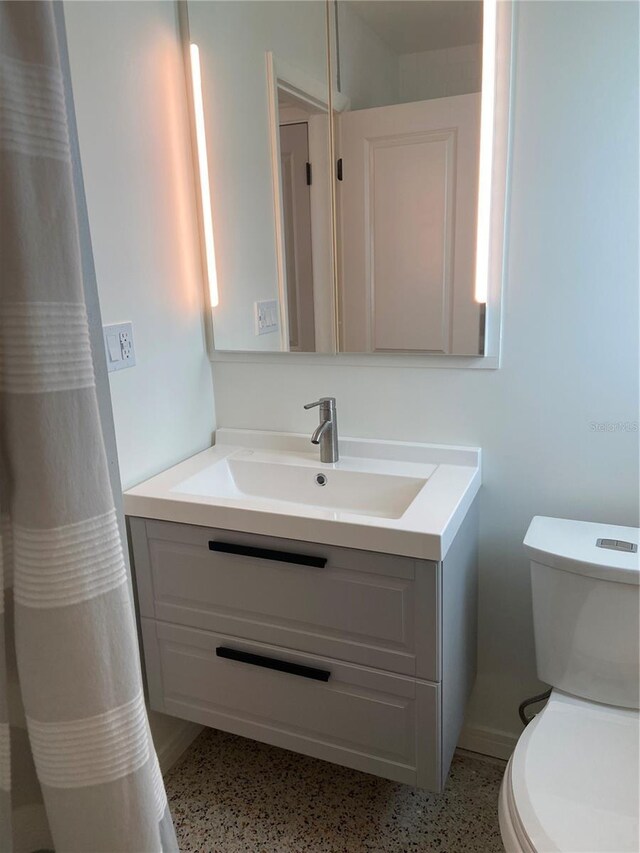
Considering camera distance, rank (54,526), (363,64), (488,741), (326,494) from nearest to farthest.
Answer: (54,526)
(363,64)
(326,494)
(488,741)

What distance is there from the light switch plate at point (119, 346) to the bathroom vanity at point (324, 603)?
32 centimetres

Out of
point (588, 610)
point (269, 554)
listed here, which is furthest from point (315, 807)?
point (588, 610)

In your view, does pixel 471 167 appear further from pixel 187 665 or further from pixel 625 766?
pixel 187 665

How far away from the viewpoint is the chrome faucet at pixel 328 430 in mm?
1696

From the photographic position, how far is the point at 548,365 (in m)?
1.55

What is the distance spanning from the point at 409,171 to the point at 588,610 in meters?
1.13

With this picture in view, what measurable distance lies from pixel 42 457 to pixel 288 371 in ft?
4.31

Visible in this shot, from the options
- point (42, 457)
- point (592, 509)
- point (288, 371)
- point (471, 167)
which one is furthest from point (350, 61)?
point (42, 457)

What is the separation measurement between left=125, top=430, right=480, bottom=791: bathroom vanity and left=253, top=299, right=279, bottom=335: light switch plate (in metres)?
0.41

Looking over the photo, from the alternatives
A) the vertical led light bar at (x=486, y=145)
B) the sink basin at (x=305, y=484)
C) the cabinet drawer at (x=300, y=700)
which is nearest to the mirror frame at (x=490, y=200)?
the vertical led light bar at (x=486, y=145)

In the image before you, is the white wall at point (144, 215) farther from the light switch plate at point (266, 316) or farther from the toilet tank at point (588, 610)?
the toilet tank at point (588, 610)

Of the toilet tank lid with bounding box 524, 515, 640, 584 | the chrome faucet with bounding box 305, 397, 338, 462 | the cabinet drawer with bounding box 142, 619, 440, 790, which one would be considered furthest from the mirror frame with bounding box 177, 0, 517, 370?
the cabinet drawer with bounding box 142, 619, 440, 790

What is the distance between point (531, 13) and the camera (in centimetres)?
140

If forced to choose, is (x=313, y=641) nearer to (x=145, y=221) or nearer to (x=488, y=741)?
(x=488, y=741)
